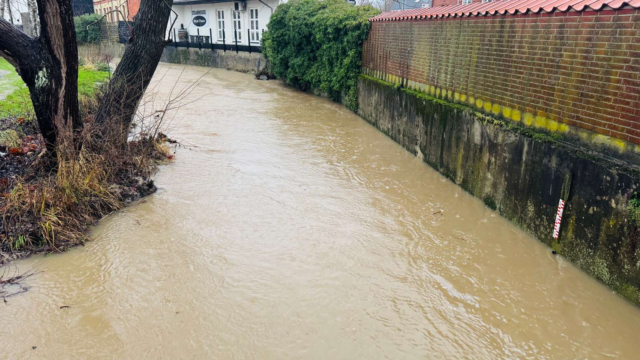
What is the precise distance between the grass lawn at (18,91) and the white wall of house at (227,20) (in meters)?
11.0

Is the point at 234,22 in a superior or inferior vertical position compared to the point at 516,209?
superior

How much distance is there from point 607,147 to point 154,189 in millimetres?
6186

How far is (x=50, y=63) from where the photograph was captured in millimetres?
6691

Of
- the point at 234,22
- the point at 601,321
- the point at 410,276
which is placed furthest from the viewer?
the point at 234,22

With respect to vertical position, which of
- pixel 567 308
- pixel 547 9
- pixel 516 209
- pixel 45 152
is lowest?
pixel 567 308

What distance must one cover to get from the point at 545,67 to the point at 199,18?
1149 inches

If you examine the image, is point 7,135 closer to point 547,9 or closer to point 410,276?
point 410,276

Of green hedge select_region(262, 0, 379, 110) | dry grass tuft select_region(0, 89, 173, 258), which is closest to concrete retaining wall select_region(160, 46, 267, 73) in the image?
green hedge select_region(262, 0, 379, 110)

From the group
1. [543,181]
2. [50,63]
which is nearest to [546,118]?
[543,181]

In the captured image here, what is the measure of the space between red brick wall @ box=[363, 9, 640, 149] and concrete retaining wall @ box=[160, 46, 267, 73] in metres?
16.0

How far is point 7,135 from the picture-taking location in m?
8.09

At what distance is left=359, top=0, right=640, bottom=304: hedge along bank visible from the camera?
15.3ft

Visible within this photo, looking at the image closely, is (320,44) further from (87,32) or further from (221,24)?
(87,32)

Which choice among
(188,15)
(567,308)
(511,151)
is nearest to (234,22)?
(188,15)
